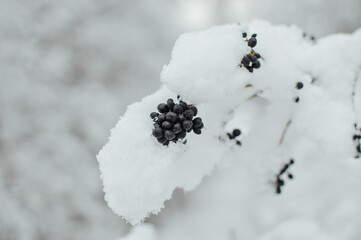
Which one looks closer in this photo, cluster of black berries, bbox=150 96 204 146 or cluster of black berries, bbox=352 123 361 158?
cluster of black berries, bbox=150 96 204 146

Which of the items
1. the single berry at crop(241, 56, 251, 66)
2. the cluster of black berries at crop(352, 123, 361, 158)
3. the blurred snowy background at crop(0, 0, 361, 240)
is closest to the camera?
the single berry at crop(241, 56, 251, 66)

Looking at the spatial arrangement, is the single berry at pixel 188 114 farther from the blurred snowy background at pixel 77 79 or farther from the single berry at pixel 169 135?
the blurred snowy background at pixel 77 79

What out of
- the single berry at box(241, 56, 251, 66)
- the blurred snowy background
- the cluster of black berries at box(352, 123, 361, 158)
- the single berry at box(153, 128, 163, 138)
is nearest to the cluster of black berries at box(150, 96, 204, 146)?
the single berry at box(153, 128, 163, 138)

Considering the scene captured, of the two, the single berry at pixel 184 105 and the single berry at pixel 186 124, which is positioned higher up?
the single berry at pixel 184 105

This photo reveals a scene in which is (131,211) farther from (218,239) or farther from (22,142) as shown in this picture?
(22,142)

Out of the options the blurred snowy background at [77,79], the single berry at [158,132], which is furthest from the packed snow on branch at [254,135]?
the blurred snowy background at [77,79]

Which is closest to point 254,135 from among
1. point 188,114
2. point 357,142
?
point 357,142

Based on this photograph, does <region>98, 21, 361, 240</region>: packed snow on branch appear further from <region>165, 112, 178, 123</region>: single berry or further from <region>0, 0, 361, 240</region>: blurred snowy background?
<region>0, 0, 361, 240</region>: blurred snowy background
